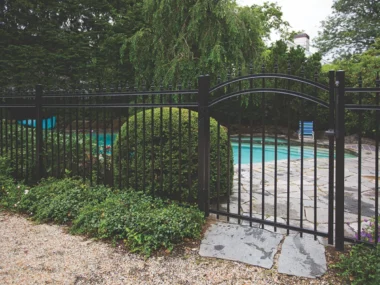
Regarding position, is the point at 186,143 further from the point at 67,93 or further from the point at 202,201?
the point at 67,93

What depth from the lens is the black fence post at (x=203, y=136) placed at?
3.04m

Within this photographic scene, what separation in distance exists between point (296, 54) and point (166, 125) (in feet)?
34.3

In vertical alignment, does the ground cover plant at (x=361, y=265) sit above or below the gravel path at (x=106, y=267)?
above

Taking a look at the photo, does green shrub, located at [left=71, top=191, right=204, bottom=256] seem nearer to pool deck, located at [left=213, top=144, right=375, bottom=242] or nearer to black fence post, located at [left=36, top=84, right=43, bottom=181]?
pool deck, located at [left=213, top=144, right=375, bottom=242]

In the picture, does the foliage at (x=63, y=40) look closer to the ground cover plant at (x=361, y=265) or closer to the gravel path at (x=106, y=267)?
the gravel path at (x=106, y=267)

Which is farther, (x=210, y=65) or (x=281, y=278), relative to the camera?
(x=210, y=65)

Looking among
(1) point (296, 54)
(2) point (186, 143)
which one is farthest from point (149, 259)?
(1) point (296, 54)

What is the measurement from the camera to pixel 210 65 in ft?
31.3

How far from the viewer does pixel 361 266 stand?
6.56 feet

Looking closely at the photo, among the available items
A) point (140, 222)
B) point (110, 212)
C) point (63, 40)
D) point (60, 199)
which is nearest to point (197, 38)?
point (63, 40)

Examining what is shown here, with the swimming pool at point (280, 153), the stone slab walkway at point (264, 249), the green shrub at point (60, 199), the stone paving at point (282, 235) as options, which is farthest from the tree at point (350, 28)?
the green shrub at point (60, 199)

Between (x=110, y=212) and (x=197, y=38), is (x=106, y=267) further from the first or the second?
(x=197, y=38)

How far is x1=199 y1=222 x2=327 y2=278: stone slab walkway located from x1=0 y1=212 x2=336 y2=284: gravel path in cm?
8

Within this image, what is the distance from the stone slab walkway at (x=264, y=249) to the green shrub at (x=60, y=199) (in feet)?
4.80
